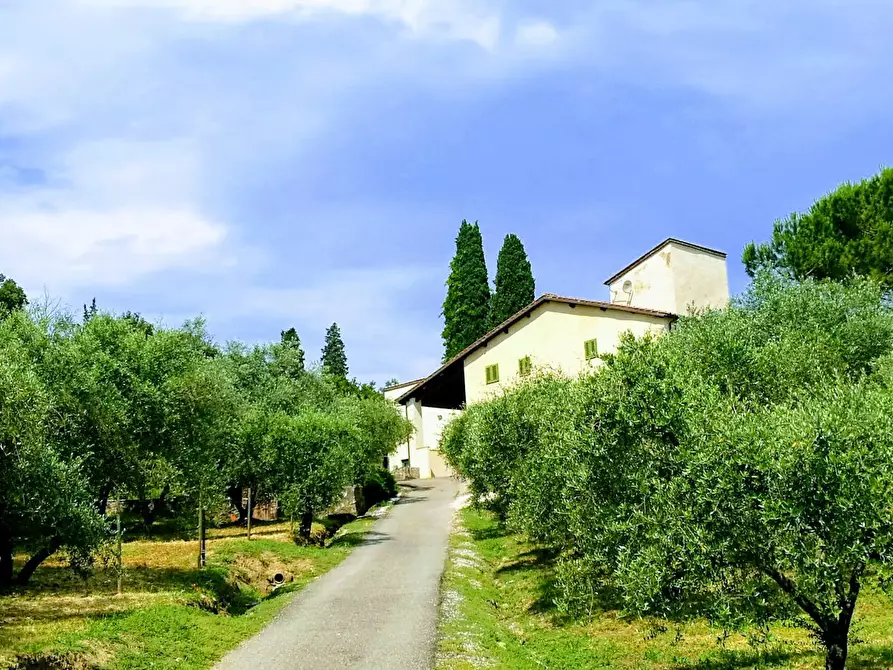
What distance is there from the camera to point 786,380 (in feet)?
71.6

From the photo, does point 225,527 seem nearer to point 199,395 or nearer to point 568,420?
point 199,395

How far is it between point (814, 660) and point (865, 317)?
2187 cm

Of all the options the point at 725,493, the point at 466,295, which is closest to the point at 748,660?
the point at 725,493

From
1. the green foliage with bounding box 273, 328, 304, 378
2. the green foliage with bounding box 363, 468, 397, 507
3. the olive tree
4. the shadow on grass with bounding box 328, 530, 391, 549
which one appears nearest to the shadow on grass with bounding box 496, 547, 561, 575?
the shadow on grass with bounding box 328, 530, 391, 549

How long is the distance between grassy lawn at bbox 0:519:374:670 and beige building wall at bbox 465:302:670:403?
2179 centimetres

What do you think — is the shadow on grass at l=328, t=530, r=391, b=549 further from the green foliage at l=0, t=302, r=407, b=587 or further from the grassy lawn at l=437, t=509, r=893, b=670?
the grassy lawn at l=437, t=509, r=893, b=670

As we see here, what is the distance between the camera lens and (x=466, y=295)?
306 ft

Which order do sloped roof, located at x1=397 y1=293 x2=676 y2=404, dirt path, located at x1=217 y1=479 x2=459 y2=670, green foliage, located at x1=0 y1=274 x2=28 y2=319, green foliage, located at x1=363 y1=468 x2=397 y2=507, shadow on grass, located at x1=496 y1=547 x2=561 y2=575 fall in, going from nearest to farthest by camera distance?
dirt path, located at x1=217 y1=479 x2=459 y2=670
shadow on grass, located at x1=496 y1=547 x2=561 y2=575
sloped roof, located at x1=397 y1=293 x2=676 y2=404
green foliage, located at x1=363 y1=468 x2=397 y2=507
green foliage, located at x1=0 y1=274 x2=28 y2=319

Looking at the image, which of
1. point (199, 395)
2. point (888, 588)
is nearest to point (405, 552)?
point (199, 395)

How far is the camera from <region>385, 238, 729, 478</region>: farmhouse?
5128cm

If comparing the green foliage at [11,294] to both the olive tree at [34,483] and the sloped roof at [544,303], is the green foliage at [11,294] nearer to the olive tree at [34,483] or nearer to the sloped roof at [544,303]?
the sloped roof at [544,303]

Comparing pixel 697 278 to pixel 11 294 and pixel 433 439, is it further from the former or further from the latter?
pixel 11 294

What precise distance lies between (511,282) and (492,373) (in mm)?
32476

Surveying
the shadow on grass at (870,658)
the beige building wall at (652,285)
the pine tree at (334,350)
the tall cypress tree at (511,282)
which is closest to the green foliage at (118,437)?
the shadow on grass at (870,658)
